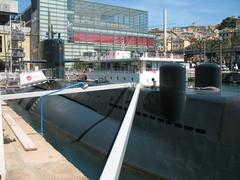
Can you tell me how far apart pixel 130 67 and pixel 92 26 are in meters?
55.2

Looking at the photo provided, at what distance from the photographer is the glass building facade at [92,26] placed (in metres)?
72.2

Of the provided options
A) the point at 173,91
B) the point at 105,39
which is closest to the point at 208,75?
the point at 173,91

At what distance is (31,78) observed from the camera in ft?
57.8

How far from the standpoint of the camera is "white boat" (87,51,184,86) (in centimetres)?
2572

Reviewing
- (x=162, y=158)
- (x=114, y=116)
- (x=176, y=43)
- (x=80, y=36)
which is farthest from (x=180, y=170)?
(x=176, y=43)

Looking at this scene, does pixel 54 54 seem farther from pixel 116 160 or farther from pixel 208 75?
pixel 116 160

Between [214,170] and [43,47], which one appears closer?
[214,170]

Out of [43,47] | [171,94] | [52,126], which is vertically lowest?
[52,126]

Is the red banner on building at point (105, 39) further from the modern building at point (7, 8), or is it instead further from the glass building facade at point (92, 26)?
the modern building at point (7, 8)

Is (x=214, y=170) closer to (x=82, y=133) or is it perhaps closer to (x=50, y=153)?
(x=50, y=153)

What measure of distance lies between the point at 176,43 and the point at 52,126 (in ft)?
409

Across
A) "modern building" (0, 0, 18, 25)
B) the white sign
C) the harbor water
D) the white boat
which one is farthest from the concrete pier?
"modern building" (0, 0, 18, 25)

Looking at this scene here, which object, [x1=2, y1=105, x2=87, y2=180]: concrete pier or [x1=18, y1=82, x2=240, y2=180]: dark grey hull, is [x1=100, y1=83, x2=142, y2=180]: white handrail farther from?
[x1=18, y1=82, x2=240, y2=180]: dark grey hull

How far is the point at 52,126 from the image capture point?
12805 millimetres
